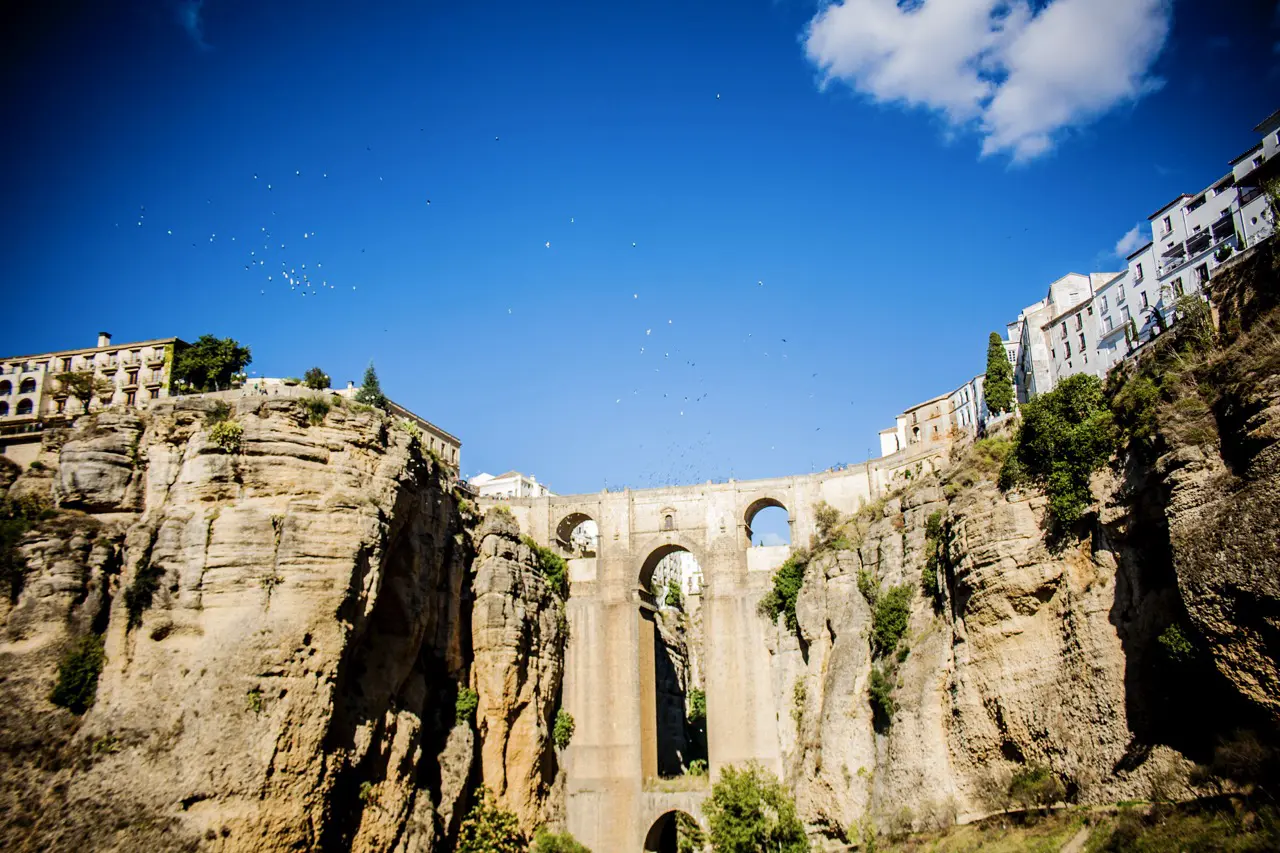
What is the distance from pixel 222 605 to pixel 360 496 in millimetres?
5741

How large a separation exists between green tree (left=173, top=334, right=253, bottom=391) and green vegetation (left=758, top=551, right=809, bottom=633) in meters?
28.0

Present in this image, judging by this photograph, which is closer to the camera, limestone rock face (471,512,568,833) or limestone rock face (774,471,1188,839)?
limestone rock face (774,471,1188,839)

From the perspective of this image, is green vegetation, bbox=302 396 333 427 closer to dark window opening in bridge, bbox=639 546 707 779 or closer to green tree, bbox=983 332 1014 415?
dark window opening in bridge, bbox=639 546 707 779

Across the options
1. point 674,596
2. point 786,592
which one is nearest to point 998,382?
point 786,592

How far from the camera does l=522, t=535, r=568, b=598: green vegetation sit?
170 ft

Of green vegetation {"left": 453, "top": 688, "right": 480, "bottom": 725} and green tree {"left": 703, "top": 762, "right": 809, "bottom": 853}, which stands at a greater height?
green vegetation {"left": 453, "top": 688, "right": 480, "bottom": 725}

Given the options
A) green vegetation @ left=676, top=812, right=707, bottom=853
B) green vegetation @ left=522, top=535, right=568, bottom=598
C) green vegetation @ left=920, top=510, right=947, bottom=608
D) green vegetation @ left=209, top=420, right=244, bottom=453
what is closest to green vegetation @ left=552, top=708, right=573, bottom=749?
green vegetation @ left=522, top=535, right=568, bottom=598

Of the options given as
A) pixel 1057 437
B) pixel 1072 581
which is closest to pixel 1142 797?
pixel 1072 581

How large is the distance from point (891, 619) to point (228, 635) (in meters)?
25.2

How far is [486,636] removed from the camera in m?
46.4

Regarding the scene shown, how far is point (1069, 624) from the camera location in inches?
1179

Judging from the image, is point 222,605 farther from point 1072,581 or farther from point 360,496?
point 1072,581

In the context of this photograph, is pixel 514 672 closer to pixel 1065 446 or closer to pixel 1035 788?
pixel 1035 788

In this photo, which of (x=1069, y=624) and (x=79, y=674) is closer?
(x=1069, y=624)
